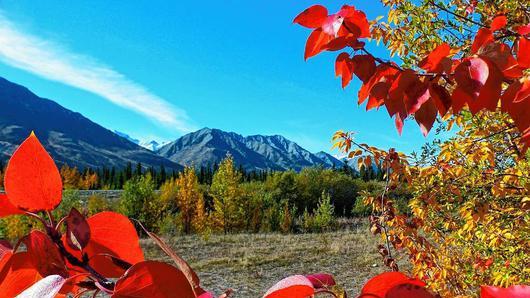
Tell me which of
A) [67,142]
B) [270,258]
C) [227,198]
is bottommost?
[270,258]

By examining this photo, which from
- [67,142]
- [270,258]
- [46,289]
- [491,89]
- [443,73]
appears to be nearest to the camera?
[46,289]

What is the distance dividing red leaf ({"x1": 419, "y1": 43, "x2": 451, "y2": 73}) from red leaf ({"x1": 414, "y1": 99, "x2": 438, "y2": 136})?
0.06 m

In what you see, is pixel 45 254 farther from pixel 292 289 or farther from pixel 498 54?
pixel 498 54

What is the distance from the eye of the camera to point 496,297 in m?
0.33

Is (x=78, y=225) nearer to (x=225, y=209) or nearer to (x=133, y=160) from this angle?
(x=225, y=209)

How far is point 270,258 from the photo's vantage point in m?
12.1

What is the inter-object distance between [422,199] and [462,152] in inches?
21.5

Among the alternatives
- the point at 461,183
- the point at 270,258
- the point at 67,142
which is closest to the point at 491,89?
the point at 461,183

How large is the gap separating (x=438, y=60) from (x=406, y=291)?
529 millimetres

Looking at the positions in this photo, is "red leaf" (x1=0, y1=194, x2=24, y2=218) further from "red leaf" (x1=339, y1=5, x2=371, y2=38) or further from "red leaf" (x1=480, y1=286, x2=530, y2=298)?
"red leaf" (x1=339, y1=5, x2=371, y2=38)

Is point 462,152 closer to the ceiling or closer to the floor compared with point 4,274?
closer to the ceiling

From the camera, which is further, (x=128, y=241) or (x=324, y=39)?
(x=324, y=39)

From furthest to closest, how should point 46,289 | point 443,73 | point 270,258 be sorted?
point 270,258
point 443,73
point 46,289

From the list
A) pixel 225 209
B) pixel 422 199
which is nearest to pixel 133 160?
pixel 225 209
